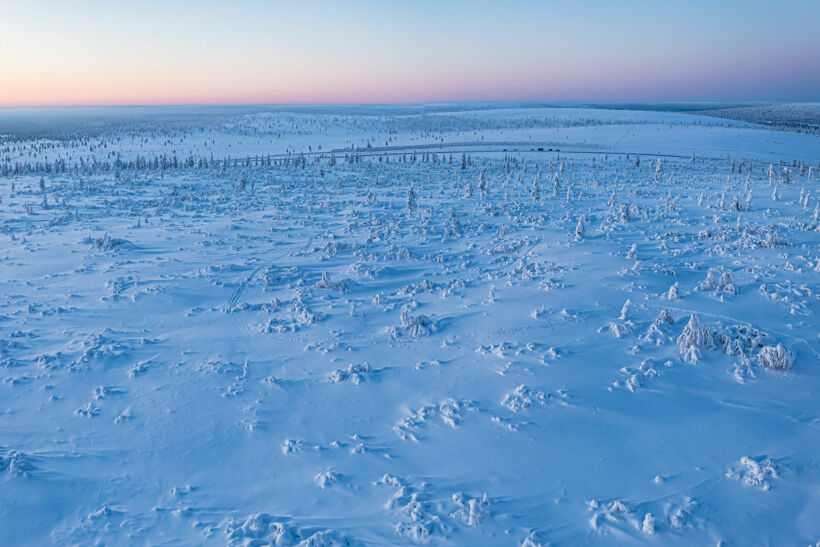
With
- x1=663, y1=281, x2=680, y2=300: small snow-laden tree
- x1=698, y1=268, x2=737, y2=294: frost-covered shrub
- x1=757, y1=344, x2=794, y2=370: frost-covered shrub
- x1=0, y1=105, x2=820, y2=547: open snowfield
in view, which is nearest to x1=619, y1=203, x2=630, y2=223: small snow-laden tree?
x1=0, y1=105, x2=820, y2=547: open snowfield

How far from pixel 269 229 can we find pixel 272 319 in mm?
8247

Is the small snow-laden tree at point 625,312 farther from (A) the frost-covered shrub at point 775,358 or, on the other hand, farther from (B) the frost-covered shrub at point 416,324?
(B) the frost-covered shrub at point 416,324

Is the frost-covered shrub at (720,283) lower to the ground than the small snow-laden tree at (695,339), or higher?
higher

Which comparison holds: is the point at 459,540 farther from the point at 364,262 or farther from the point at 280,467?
the point at 364,262

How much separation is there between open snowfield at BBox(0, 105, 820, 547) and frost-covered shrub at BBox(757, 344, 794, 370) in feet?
0.11

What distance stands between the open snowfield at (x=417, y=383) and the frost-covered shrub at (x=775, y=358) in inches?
1.4

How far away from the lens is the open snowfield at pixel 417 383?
5328mm

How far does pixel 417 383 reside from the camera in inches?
310

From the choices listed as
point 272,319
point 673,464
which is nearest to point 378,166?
point 272,319

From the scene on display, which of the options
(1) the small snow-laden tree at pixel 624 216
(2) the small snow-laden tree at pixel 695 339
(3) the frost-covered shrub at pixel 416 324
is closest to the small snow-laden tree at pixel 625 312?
(2) the small snow-laden tree at pixel 695 339

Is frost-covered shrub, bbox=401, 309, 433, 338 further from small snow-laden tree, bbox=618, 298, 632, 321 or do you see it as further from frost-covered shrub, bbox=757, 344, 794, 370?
frost-covered shrub, bbox=757, 344, 794, 370

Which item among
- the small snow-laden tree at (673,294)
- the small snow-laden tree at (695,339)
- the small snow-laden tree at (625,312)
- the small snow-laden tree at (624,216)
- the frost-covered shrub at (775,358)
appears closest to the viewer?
the frost-covered shrub at (775,358)

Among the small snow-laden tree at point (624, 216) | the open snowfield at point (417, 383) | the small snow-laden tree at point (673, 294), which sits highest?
the small snow-laden tree at point (624, 216)

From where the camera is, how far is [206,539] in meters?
5.07
